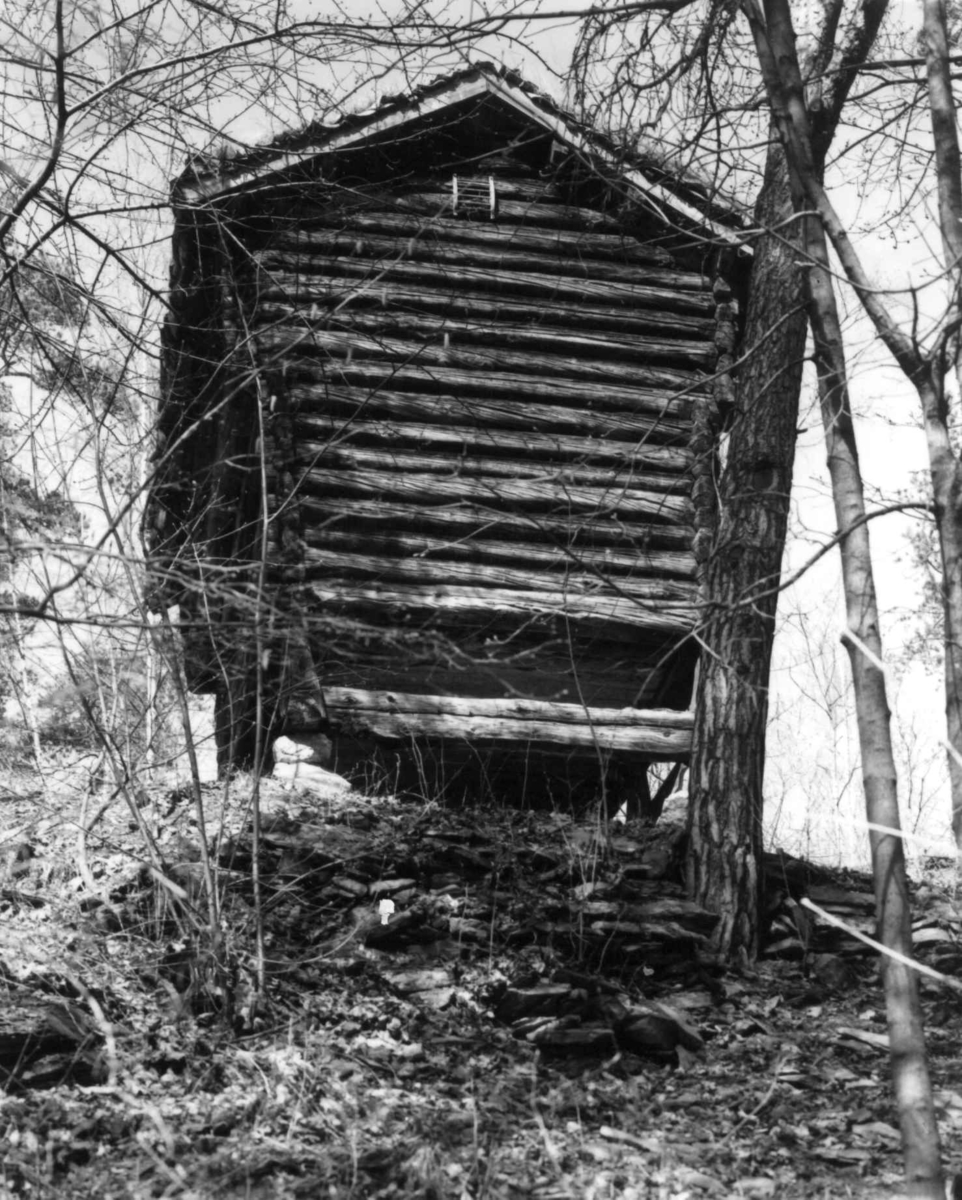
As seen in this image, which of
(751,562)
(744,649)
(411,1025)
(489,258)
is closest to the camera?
(411,1025)

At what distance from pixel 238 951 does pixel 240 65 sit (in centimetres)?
395

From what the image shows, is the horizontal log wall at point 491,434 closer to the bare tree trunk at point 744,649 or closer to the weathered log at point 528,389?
the weathered log at point 528,389

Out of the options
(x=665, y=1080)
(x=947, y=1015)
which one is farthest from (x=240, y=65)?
(x=947, y=1015)

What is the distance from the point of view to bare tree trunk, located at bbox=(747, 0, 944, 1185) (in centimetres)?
380

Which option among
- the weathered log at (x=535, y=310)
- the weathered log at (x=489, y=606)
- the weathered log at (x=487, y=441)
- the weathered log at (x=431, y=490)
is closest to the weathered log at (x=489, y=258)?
the weathered log at (x=535, y=310)

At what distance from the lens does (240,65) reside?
568cm

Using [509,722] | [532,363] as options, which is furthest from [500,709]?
[532,363]

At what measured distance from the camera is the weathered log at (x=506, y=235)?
8.86 meters

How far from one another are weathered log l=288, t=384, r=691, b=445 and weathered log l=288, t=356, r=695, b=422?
4 cm

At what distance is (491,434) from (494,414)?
624mm

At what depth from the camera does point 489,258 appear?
29.5ft

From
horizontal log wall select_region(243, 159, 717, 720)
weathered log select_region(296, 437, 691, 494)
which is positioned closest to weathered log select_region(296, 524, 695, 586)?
horizontal log wall select_region(243, 159, 717, 720)

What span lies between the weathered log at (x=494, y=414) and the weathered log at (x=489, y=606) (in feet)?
3.87

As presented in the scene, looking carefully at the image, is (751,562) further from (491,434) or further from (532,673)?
(532,673)
